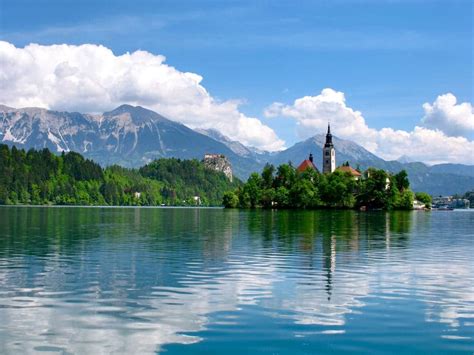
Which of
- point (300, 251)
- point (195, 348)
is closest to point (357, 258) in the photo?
point (300, 251)

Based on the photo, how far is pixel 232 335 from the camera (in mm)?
21016

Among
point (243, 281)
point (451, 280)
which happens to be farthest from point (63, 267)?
point (451, 280)

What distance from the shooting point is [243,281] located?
33344 mm

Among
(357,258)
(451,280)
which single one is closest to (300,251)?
(357,258)

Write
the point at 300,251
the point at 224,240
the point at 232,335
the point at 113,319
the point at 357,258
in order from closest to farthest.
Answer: the point at 232,335, the point at 113,319, the point at 357,258, the point at 300,251, the point at 224,240

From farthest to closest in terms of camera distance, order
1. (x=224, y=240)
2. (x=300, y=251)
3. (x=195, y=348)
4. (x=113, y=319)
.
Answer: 1. (x=224, y=240)
2. (x=300, y=251)
3. (x=113, y=319)
4. (x=195, y=348)

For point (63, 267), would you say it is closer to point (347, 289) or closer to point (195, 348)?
point (347, 289)

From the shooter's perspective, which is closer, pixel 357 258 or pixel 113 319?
pixel 113 319

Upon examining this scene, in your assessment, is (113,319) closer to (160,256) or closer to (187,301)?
(187,301)

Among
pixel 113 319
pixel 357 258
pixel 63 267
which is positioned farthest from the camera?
pixel 357 258

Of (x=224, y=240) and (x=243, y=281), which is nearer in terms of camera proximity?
(x=243, y=281)

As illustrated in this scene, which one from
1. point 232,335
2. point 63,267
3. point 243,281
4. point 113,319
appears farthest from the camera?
point 63,267

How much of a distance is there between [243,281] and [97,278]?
27.3 ft

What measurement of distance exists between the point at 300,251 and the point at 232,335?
30990 mm
